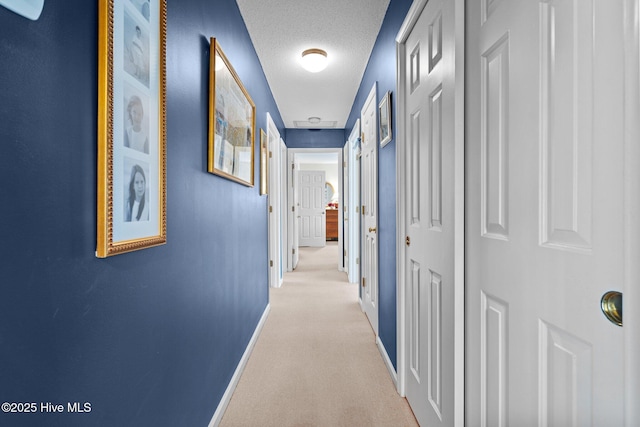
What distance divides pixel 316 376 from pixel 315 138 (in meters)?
4.16

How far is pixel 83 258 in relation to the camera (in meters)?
0.73

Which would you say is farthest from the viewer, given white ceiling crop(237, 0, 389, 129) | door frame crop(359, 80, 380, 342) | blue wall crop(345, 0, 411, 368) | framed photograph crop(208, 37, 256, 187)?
door frame crop(359, 80, 380, 342)

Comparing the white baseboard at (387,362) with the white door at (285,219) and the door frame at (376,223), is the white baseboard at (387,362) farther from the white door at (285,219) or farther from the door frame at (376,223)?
the white door at (285,219)

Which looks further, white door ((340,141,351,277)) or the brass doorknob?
white door ((340,141,351,277))

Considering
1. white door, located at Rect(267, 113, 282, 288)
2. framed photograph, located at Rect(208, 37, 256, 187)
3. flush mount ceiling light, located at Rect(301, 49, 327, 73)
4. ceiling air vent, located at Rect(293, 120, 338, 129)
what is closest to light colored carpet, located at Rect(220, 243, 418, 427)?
white door, located at Rect(267, 113, 282, 288)

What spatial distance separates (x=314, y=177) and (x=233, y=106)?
6663 mm

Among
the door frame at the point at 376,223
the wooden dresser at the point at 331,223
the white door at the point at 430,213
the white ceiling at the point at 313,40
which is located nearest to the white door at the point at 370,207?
the door frame at the point at 376,223

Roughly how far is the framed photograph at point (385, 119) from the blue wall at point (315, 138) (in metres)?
3.08

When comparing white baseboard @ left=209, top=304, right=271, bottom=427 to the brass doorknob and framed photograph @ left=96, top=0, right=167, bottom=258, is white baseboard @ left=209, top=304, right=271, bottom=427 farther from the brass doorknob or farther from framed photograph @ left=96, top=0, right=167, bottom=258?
the brass doorknob

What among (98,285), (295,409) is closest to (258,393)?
(295,409)

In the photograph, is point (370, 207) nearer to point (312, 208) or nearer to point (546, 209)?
point (546, 209)

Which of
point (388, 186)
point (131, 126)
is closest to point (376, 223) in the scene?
point (388, 186)

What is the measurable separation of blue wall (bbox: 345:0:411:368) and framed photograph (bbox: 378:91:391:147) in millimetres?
40

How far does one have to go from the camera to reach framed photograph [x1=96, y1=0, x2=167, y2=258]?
771 millimetres
